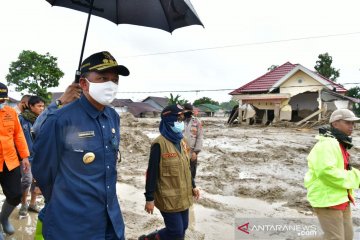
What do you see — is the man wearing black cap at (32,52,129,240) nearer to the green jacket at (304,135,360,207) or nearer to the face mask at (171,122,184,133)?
the face mask at (171,122,184,133)

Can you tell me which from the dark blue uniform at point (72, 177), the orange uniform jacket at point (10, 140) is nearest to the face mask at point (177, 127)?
the dark blue uniform at point (72, 177)

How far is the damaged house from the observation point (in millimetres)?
23359

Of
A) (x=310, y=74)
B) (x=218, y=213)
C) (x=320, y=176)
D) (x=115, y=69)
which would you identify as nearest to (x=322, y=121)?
(x=310, y=74)

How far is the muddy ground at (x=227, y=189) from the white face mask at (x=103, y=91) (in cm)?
266

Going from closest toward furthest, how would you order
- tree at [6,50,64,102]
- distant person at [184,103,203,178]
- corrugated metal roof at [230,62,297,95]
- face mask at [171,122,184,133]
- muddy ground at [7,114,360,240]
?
face mask at [171,122,184,133] < muddy ground at [7,114,360,240] < distant person at [184,103,203,178] < corrugated metal roof at [230,62,297,95] < tree at [6,50,64,102]

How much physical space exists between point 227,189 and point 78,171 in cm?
558

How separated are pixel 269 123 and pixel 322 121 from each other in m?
4.34

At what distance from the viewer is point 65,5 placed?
304cm

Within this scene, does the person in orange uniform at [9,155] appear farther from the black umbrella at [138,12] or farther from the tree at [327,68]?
the tree at [327,68]

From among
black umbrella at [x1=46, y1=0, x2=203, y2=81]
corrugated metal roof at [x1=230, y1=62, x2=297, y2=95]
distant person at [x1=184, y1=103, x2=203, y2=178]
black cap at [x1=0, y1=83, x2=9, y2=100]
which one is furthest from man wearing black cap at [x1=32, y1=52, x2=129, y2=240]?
corrugated metal roof at [x1=230, y1=62, x2=297, y2=95]

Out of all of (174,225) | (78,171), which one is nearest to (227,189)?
(174,225)

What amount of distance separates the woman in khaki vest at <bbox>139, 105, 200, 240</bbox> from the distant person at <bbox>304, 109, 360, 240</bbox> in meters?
1.37

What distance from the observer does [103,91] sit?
6.99ft

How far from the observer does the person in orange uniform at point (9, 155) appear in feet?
11.7
